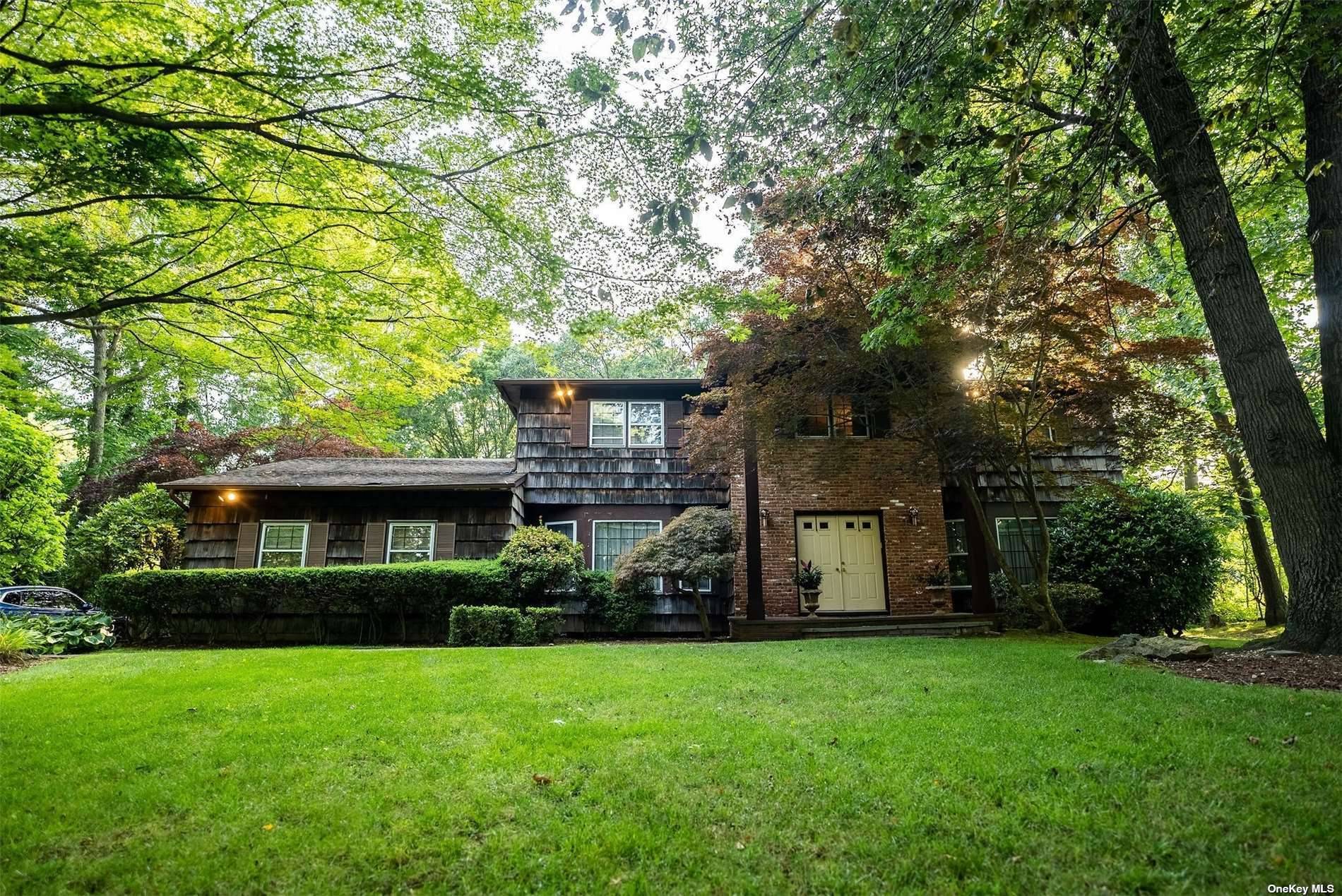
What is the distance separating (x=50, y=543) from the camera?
10.8 metres

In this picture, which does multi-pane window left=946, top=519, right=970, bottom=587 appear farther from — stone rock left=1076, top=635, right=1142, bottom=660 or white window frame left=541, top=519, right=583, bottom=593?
white window frame left=541, top=519, right=583, bottom=593

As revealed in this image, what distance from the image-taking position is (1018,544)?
542 inches

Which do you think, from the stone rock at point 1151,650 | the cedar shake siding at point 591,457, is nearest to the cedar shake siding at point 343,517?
the cedar shake siding at point 591,457

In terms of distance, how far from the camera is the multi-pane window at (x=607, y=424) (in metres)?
14.3

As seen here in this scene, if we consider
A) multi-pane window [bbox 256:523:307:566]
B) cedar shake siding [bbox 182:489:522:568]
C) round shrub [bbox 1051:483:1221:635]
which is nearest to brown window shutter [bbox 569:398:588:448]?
cedar shake siding [bbox 182:489:522:568]

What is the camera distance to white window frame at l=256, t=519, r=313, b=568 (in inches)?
524

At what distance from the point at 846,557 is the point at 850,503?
1045mm

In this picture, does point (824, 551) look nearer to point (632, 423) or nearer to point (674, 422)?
point (674, 422)

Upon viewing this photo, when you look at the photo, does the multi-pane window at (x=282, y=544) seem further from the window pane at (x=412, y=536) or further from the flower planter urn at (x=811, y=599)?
the flower planter urn at (x=811, y=599)

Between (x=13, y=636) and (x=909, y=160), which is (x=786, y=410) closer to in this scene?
(x=909, y=160)

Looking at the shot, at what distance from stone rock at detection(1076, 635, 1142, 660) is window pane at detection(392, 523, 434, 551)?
11.6 metres

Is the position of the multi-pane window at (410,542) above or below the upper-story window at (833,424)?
below

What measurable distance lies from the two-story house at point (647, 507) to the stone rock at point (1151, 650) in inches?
166

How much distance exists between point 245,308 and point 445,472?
7916 mm
